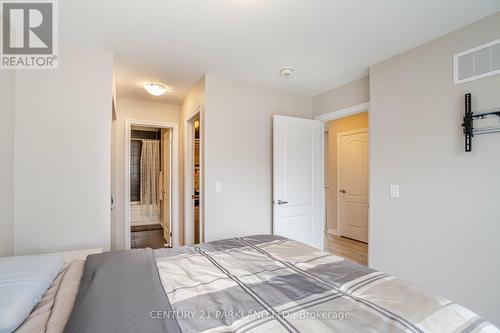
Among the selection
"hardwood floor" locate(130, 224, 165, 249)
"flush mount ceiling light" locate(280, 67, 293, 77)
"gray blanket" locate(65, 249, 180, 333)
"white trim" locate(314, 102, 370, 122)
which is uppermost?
"flush mount ceiling light" locate(280, 67, 293, 77)

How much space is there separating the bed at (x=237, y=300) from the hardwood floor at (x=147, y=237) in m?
3.13

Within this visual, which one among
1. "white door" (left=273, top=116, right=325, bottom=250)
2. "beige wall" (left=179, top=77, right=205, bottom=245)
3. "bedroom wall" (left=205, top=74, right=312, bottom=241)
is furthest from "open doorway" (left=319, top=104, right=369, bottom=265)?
"beige wall" (left=179, top=77, right=205, bottom=245)

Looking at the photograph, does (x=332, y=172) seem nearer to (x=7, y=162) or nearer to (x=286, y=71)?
(x=286, y=71)

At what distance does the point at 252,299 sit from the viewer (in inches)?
38.3

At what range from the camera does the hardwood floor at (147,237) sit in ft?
13.9

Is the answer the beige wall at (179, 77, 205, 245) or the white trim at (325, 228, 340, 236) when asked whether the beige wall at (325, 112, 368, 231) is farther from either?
the beige wall at (179, 77, 205, 245)

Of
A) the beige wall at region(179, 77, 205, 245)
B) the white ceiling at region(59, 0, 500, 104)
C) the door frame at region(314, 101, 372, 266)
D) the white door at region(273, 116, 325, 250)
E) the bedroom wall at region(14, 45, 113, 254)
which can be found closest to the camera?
the white ceiling at region(59, 0, 500, 104)

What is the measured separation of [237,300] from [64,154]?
1.90m

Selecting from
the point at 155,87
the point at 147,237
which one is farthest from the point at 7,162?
the point at 147,237

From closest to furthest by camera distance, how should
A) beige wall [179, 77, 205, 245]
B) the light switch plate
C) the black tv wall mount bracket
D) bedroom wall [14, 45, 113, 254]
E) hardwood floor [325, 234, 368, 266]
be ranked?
the black tv wall mount bracket, bedroom wall [14, 45, 113, 254], the light switch plate, beige wall [179, 77, 205, 245], hardwood floor [325, 234, 368, 266]

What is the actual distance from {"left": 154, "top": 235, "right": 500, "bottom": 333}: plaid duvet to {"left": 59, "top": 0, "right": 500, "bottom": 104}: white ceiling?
5.32 ft

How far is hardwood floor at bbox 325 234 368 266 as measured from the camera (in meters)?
3.52

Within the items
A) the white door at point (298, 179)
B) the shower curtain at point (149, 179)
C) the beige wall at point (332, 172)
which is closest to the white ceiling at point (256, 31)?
the white door at point (298, 179)

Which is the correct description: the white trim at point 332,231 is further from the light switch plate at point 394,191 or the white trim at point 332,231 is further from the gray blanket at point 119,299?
the gray blanket at point 119,299
